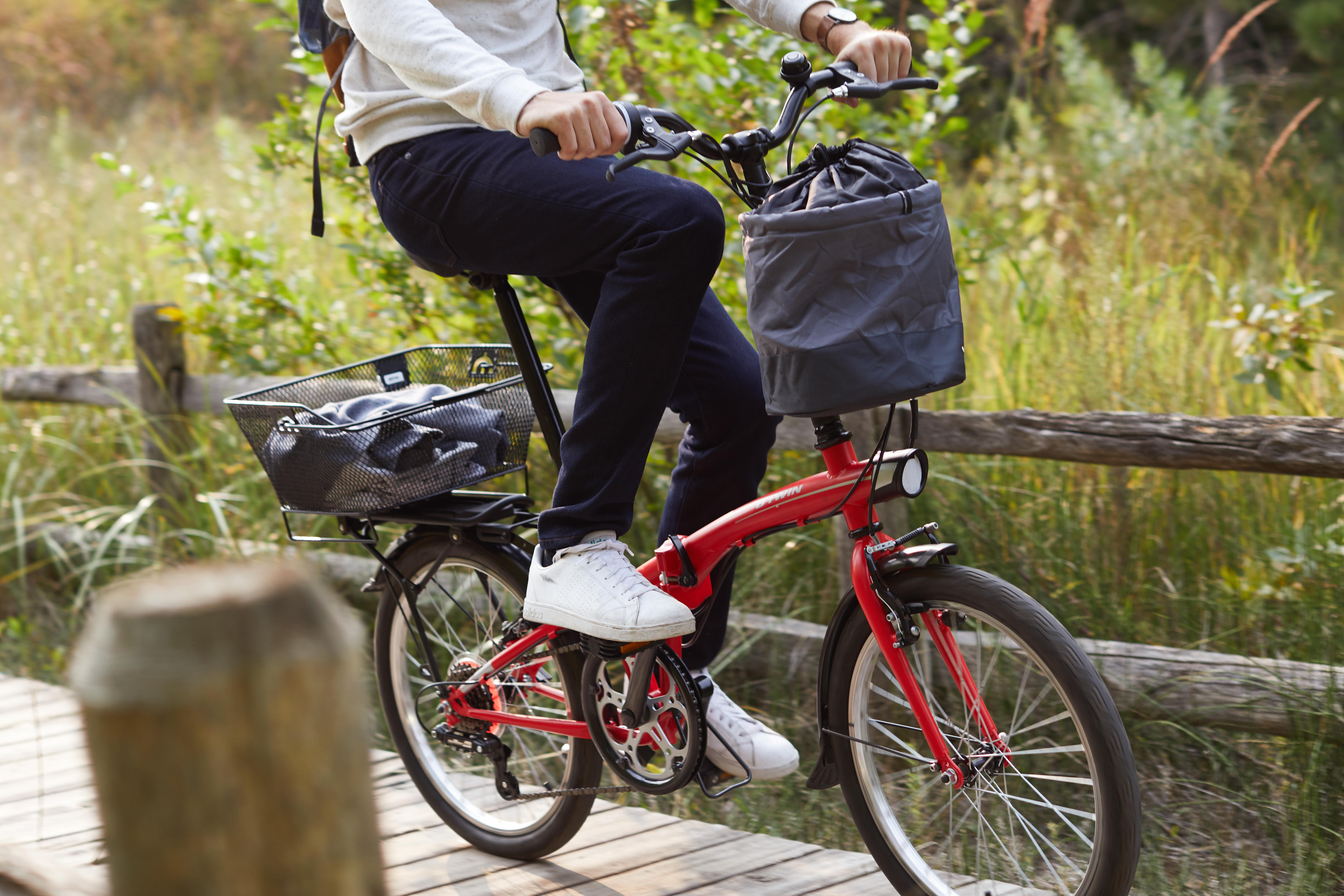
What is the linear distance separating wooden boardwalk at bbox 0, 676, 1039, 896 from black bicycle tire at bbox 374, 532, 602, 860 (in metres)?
0.04

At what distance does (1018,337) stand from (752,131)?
6.89 ft

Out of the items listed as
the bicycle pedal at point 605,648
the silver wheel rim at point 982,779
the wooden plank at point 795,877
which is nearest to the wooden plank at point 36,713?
the bicycle pedal at point 605,648

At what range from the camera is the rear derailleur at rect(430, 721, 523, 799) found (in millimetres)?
2537

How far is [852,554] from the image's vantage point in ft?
6.66

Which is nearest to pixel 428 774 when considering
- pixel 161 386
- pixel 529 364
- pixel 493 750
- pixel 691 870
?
pixel 493 750

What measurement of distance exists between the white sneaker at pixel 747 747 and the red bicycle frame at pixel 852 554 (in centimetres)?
19

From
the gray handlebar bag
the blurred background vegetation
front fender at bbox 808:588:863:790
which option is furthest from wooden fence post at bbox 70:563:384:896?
the blurred background vegetation

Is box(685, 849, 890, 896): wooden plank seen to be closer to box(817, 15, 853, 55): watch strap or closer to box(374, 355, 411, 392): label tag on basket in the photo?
box(374, 355, 411, 392): label tag on basket

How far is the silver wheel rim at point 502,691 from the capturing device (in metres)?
2.58

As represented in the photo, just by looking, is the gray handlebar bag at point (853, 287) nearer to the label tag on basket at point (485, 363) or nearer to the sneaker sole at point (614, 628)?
the sneaker sole at point (614, 628)

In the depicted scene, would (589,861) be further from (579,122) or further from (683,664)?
(579,122)

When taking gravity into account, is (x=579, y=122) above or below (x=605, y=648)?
above

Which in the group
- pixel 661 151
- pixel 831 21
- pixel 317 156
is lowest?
pixel 661 151

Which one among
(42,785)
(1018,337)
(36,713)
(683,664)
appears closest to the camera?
(683,664)
